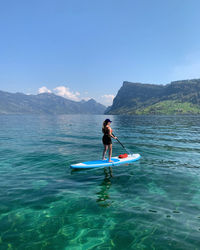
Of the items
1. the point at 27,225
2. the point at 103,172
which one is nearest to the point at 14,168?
the point at 103,172

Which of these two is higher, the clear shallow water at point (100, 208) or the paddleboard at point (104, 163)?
the paddleboard at point (104, 163)

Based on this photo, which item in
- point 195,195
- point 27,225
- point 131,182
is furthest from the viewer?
point 131,182

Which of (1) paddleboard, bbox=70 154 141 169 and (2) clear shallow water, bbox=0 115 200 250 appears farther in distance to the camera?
(1) paddleboard, bbox=70 154 141 169

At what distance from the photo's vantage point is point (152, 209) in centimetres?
852

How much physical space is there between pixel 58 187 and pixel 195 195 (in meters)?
8.43

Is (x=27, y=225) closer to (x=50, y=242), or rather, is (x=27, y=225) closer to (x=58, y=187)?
(x=50, y=242)

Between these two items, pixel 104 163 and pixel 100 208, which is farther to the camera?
pixel 104 163

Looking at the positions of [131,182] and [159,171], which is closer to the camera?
[131,182]

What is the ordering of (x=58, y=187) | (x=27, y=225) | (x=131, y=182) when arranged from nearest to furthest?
(x=27, y=225) < (x=58, y=187) < (x=131, y=182)

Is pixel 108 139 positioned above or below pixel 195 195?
above

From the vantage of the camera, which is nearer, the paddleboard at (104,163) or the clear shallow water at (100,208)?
the clear shallow water at (100,208)

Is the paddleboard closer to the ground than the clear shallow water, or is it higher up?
higher up

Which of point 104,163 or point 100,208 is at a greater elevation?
point 104,163

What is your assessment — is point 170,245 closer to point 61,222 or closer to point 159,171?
point 61,222
